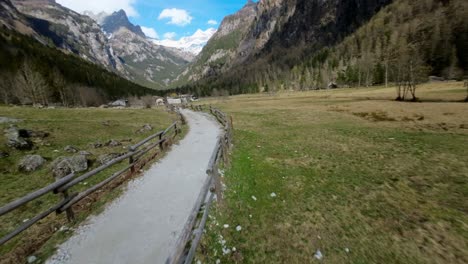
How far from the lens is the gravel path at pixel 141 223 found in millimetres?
5656

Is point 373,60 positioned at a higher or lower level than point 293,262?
higher

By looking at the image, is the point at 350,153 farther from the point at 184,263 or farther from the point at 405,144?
the point at 184,263

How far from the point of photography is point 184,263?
4.82 m

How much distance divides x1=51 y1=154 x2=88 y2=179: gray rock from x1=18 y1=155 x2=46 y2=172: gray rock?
0.76 metres

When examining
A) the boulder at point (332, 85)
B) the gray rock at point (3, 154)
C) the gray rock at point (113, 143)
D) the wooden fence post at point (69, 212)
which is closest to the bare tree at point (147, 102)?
the gray rock at point (113, 143)

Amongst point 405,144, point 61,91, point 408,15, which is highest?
point 408,15

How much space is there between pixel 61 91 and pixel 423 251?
10861 centimetres

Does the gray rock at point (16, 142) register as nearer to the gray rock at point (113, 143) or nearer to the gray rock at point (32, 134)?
the gray rock at point (32, 134)

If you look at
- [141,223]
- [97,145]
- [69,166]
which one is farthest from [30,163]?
[141,223]

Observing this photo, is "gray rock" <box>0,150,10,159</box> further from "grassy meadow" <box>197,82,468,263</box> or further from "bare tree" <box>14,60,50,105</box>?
"bare tree" <box>14,60,50,105</box>

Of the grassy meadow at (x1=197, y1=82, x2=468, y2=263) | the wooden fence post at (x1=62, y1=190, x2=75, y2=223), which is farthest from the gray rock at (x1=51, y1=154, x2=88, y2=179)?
the grassy meadow at (x1=197, y1=82, x2=468, y2=263)

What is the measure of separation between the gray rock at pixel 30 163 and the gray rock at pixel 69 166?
2.51ft

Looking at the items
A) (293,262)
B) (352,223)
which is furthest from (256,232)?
(352,223)

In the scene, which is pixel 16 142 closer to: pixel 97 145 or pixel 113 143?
pixel 97 145
